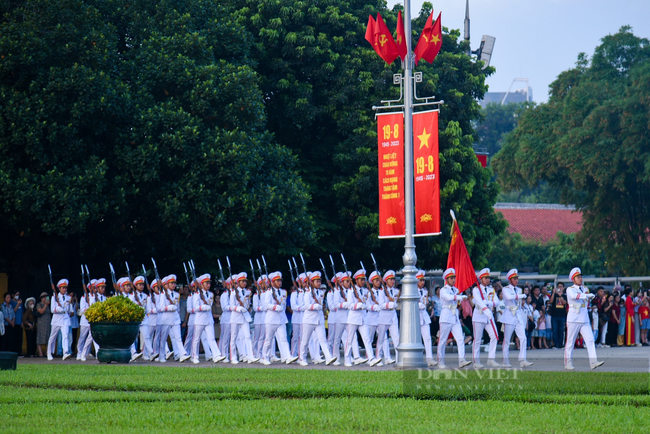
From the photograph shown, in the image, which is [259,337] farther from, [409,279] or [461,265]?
[409,279]

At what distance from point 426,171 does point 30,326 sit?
41.6ft

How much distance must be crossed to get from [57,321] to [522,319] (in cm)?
1201

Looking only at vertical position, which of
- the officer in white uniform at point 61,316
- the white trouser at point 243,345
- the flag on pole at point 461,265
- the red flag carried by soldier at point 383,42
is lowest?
the white trouser at point 243,345

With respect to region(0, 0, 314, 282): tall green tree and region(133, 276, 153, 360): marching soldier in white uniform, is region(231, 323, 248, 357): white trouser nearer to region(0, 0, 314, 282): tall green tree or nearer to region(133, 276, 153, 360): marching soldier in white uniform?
region(133, 276, 153, 360): marching soldier in white uniform

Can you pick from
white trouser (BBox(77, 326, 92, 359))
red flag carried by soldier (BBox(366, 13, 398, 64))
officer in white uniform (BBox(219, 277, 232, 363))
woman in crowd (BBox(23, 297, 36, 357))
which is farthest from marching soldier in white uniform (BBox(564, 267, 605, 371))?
woman in crowd (BBox(23, 297, 36, 357))

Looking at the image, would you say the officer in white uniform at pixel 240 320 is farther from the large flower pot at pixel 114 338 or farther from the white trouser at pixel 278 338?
the large flower pot at pixel 114 338

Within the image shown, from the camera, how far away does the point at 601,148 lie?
39781 mm

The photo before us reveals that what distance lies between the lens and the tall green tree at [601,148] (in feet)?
129

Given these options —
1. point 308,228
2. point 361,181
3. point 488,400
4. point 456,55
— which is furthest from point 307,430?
point 456,55

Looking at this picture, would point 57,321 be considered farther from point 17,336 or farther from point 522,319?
point 522,319

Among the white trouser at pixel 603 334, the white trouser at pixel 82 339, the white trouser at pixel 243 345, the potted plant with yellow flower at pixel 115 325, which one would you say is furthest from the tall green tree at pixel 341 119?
the potted plant with yellow flower at pixel 115 325

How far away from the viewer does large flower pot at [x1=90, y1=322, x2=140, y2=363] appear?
20672 millimetres

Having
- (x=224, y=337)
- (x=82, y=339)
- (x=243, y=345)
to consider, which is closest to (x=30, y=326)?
(x=82, y=339)

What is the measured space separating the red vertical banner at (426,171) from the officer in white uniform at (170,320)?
22.0ft
